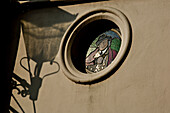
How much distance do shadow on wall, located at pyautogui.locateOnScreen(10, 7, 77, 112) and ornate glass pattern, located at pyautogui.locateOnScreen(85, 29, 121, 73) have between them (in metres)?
0.71

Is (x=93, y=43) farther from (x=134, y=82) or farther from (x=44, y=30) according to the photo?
(x=134, y=82)

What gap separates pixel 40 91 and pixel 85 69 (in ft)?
3.49

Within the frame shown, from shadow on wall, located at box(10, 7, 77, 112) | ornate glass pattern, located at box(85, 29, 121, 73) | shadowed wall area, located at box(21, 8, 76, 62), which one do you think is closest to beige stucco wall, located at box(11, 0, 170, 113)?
shadow on wall, located at box(10, 7, 77, 112)

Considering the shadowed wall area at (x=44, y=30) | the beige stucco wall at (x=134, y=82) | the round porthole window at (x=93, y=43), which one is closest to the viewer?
the beige stucco wall at (x=134, y=82)

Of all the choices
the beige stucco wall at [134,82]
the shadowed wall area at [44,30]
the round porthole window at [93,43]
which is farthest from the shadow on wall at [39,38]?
the round porthole window at [93,43]

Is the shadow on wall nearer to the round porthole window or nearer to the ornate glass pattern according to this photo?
the round porthole window

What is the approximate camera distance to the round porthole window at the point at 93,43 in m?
8.52

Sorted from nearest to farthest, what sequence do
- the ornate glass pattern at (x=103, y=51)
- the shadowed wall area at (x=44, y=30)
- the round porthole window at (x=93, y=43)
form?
the round porthole window at (x=93, y=43)
the ornate glass pattern at (x=103, y=51)
the shadowed wall area at (x=44, y=30)

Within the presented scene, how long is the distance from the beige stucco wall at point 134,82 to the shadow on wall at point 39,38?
143 mm

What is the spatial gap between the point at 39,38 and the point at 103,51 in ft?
5.06

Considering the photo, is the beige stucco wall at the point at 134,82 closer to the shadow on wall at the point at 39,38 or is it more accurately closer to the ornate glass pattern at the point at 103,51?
the shadow on wall at the point at 39,38

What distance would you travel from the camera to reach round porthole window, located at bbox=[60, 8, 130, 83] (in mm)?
8516

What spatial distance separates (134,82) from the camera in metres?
7.74

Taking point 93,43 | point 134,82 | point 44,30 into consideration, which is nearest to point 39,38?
point 44,30
